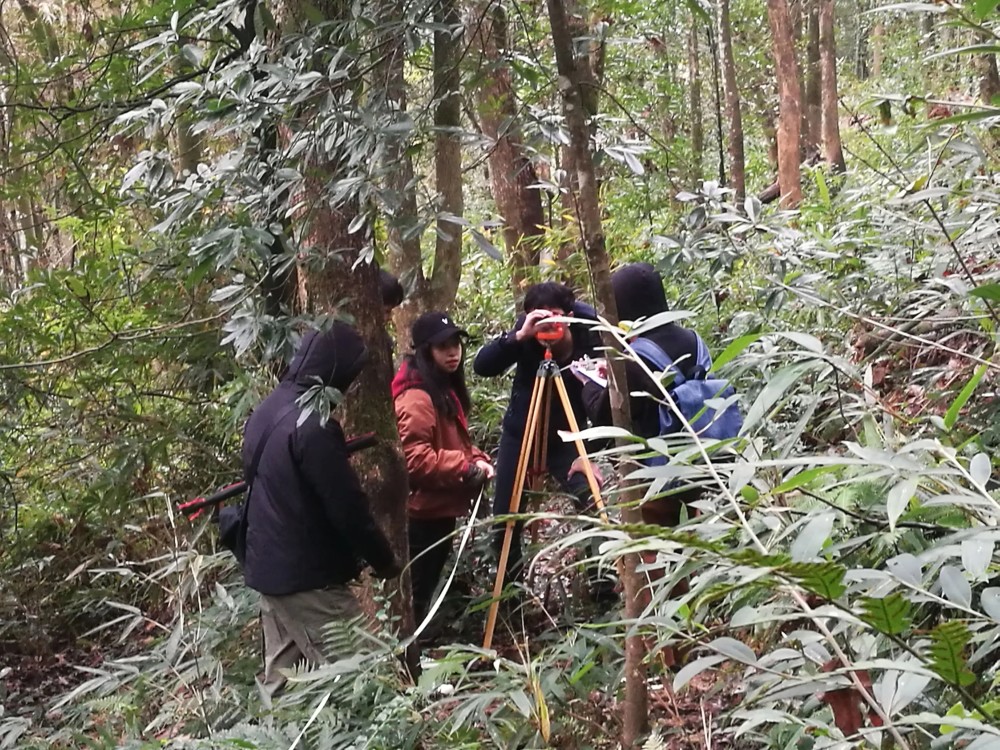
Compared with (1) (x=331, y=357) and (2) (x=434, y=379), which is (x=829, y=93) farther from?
(1) (x=331, y=357)

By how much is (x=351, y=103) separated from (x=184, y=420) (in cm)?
287

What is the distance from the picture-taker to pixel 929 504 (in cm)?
134

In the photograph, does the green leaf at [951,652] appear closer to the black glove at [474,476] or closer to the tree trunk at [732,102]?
the black glove at [474,476]

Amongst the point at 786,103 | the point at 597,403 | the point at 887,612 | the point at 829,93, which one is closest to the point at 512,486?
the point at 597,403

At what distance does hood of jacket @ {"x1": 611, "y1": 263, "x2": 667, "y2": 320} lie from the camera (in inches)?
151

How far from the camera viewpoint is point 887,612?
3.65 ft

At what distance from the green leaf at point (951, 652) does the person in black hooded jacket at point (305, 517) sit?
2544mm

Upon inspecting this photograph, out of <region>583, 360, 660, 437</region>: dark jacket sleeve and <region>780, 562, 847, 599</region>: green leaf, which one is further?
<region>583, 360, 660, 437</region>: dark jacket sleeve

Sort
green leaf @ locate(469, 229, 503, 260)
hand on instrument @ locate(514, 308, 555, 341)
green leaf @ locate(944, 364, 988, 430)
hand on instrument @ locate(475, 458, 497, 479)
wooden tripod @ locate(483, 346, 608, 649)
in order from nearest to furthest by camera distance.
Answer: green leaf @ locate(944, 364, 988, 430) < green leaf @ locate(469, 229, 503, 260) < wooden tripod @ locate(483, 346, 608, 649) < hand on instrument @ locate(514, 308, 555, 341) < hand on instrument @ locate(475, 458, 497, 479)

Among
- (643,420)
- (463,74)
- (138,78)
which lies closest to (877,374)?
(643,420)

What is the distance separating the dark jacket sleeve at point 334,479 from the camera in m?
3.47

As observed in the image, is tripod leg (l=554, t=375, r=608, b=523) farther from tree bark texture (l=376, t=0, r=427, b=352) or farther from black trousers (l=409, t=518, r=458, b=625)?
black trousers (l=409, t=518, r=458, b=625)

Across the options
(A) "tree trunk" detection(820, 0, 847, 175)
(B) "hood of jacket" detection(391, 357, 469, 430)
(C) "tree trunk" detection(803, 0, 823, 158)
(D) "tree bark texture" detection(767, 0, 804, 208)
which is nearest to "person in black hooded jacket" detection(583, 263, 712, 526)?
(B) "hood of jacket" detection(391, 357, 469, 430)

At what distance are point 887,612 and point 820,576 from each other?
4.7 inches
